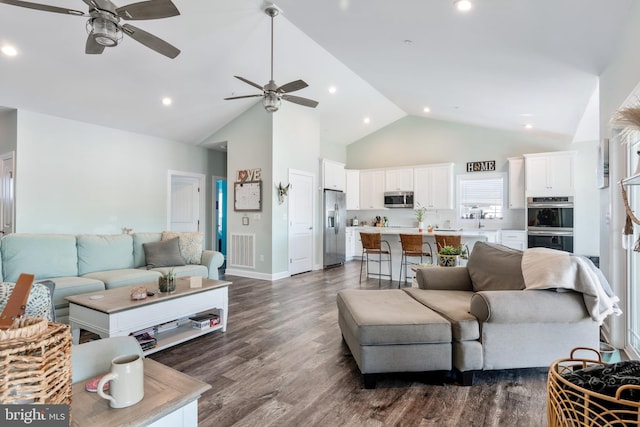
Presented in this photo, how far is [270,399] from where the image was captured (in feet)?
7.26

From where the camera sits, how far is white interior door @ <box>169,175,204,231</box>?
24.1 feet

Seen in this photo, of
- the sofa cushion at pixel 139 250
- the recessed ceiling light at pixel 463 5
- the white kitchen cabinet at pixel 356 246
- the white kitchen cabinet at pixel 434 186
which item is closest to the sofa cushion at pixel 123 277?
the sofa cushion at pixel 139 250

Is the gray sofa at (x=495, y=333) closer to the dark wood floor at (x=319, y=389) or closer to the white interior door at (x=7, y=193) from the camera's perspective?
the dark wood floor at (x=319, y=389)

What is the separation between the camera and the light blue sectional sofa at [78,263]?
3443 mm

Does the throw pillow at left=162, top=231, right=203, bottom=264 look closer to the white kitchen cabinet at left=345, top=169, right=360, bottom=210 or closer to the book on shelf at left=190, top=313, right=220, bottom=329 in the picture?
the book on shelf at left=190, top=313, right=220, bottom=329

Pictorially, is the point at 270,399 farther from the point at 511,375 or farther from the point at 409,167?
the point at 409,167

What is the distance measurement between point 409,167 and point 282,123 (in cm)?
357

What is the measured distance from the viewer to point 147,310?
111 inches

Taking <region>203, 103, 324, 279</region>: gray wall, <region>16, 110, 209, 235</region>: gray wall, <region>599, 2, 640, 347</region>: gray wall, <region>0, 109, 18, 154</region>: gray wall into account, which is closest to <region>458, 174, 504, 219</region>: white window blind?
<region>203, 103, 324, 279</region>: gray wall

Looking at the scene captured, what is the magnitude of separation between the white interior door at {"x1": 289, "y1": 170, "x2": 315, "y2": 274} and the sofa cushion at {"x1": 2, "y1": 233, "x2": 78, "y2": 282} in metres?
3.53

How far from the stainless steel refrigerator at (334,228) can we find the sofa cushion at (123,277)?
12.9 feet

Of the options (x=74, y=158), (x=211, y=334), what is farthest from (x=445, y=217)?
(x=74, y=158)

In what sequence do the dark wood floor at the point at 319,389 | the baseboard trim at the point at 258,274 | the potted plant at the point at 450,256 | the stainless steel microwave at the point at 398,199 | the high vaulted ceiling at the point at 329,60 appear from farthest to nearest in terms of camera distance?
the stainless steel microwave at the point at 398,199 → the baseboard trim at the point at 258,274 → the potted plant at the point at 450,256 → the high vaulted ceiling at the point at 329,60 → the dark wood floor at the point at 319,389

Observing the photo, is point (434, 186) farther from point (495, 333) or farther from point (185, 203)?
point (495, 333)
